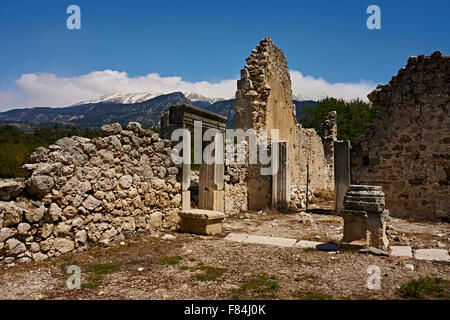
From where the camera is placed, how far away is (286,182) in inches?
444

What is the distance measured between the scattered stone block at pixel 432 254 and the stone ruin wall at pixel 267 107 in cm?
589

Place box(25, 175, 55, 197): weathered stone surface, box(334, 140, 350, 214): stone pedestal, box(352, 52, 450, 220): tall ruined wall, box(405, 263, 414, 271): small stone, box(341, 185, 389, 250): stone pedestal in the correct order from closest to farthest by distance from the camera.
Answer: box(405, 263, 414, 271): small stone
box(25, 175, 55, 197): weathered stone surface
box(341, 185, 389, 250): stone pedestal
box(352, 52, 450, 220): tall ruined wall
box(334, 140, 350, 214): stone pedestal

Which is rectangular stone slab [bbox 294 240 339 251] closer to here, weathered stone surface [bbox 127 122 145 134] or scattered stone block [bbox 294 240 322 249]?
scattered stone block [bbox 294 240 322 249]

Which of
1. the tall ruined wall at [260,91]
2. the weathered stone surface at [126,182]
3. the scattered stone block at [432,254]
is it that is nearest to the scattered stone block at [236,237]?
the weathered stone surface at [126,182]

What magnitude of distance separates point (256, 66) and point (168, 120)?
5.25 meters

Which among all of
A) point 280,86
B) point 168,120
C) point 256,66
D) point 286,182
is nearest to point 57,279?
point 168,120

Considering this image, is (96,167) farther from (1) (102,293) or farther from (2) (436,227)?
(2) (436,227)

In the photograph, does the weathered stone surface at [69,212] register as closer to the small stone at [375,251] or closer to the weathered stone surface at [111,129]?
the weathered stone surface at [111,129]

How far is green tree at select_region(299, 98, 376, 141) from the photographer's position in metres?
34.8

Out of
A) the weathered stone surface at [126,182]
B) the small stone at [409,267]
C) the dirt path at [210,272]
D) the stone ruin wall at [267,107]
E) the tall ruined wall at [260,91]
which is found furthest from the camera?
the tall ruined wall at [260,91]

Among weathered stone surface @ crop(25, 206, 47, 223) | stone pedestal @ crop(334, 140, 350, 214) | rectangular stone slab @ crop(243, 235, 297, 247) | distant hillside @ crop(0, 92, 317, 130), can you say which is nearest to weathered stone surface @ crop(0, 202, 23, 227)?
weathered stone surface @ crop(25, 206, 47, 223)

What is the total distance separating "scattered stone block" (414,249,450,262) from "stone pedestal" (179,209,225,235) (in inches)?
155

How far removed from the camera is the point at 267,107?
39.9ft

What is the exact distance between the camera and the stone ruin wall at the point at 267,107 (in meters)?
11.6
